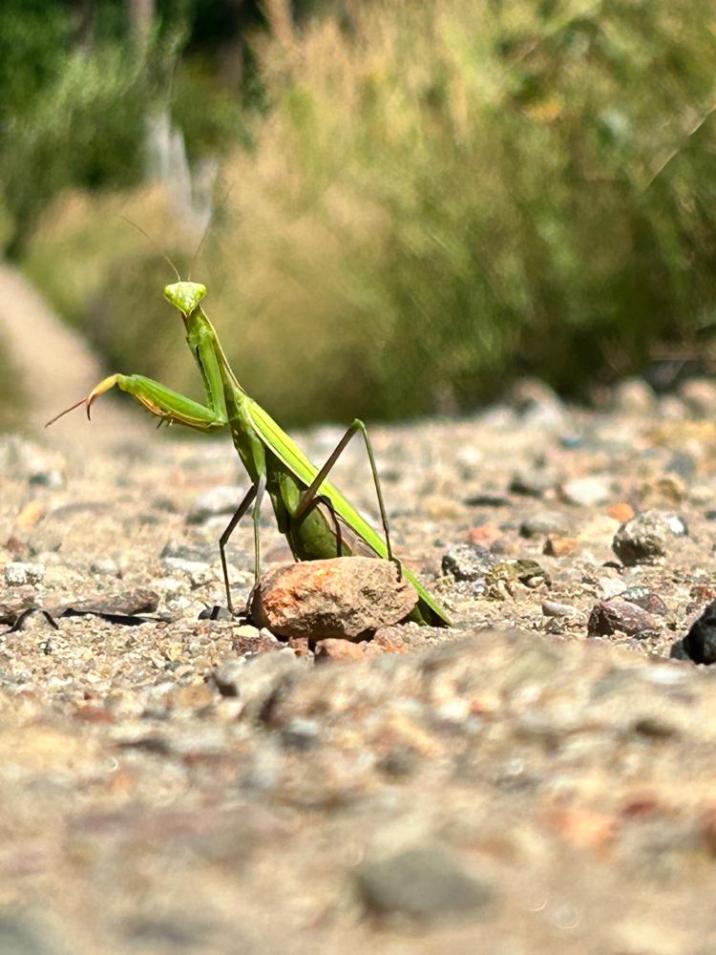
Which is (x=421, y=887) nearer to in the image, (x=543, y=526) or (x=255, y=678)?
(x=255, y=678)

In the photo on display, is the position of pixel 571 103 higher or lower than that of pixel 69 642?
higher

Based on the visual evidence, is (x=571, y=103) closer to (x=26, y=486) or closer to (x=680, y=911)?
(x=26, y=486)

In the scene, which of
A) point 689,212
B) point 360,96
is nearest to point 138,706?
point 689,212

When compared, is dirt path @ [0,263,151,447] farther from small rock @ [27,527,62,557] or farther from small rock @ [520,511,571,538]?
small rock @ [520,511,571,538]

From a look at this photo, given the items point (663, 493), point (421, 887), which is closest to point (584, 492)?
point (663, 493)

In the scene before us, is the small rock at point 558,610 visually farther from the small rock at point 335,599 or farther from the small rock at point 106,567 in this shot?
the small rock at point 106,567

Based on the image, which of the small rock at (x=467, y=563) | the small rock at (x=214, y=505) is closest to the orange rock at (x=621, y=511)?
the small rock at (x=467, y=563)

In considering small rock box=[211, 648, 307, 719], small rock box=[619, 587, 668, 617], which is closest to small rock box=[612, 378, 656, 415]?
small rock box=[619, 587, 668, 617]
